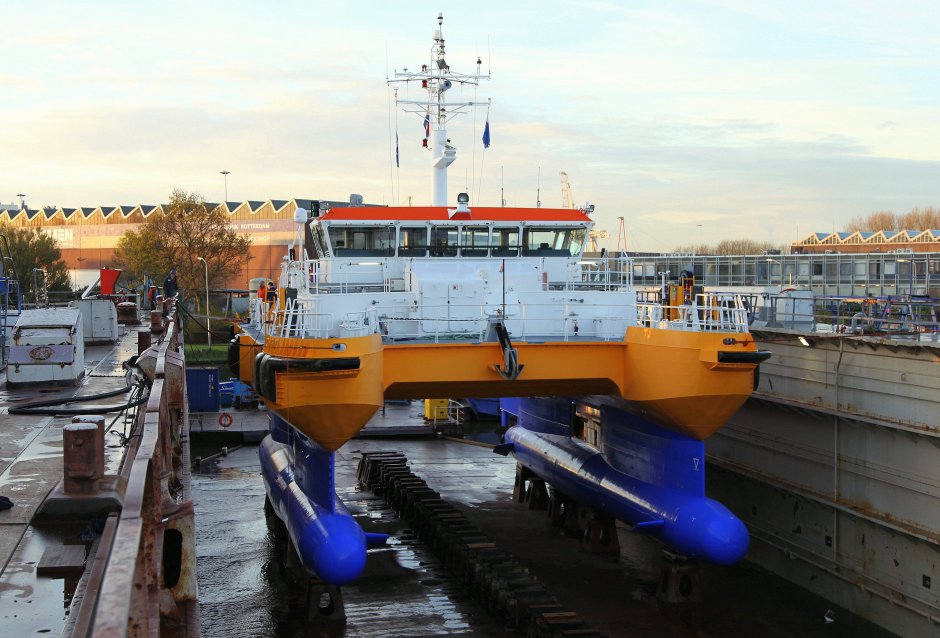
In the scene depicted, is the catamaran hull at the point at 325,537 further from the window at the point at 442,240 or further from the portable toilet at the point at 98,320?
the portable toilet at the point at 98,320

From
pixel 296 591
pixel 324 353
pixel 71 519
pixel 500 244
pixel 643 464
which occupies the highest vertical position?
pixel 500 244

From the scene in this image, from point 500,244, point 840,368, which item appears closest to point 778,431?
point 840,368

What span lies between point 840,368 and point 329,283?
993 centimetres

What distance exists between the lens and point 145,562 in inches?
212

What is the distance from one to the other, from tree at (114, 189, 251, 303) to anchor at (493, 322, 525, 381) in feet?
161

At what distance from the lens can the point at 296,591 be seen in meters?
16.5


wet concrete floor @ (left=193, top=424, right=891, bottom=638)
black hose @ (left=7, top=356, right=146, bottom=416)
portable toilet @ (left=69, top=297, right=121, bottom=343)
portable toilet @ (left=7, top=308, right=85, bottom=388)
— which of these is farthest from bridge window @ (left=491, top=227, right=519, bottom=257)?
portable toilet @ (left=69, top=297, right=121, bottom=343)

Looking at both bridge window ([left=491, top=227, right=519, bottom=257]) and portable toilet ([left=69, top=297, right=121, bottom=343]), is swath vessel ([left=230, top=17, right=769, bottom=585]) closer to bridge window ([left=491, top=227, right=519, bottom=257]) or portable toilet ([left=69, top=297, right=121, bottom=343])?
bridge window ([left=491, top=227, right=519, bottom=257])

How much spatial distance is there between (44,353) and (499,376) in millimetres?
8977

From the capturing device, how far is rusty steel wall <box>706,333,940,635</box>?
1426cm

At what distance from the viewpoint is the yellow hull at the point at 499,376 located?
14.0m

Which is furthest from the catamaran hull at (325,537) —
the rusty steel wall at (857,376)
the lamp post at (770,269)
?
the lamp post at (770,269)

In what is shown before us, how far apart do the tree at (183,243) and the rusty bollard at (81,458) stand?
5546 cm

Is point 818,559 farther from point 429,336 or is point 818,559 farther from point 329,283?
point 329,283
